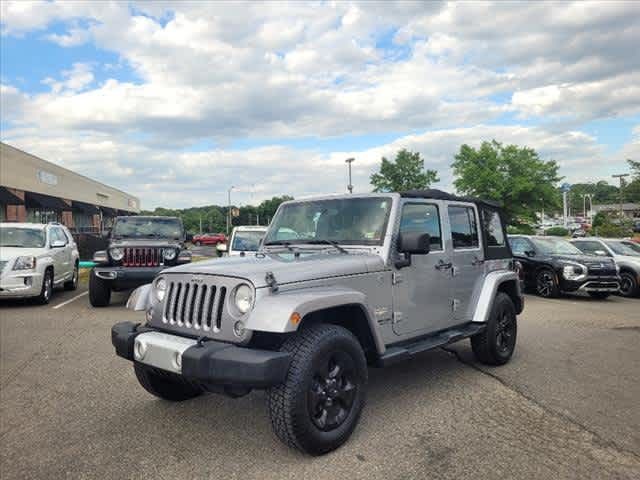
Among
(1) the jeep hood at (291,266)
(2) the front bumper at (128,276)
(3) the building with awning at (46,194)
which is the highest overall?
(3) the building with awning at (46,194)

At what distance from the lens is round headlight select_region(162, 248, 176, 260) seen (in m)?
10.5

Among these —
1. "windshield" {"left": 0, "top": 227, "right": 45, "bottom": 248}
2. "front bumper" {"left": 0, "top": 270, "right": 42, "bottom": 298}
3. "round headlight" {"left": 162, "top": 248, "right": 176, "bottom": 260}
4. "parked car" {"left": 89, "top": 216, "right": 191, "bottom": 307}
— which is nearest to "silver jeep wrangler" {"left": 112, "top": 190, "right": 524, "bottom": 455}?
"parked car" {"left": 89, "top": 216, "right": 191, "bottom": 307}

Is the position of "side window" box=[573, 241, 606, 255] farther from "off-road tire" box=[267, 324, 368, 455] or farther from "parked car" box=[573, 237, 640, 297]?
"off-road tire" box=[267, 324, 368, 455]

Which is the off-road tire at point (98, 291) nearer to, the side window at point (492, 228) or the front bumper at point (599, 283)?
the side window at point (492, 228)

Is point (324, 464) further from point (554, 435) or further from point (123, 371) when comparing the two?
point (123, 371)

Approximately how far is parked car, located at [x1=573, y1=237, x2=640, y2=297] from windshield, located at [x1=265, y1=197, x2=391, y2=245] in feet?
36.4

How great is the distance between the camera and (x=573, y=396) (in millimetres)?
4820

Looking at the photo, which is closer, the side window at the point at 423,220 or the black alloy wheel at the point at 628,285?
the side window at the point at 423,220

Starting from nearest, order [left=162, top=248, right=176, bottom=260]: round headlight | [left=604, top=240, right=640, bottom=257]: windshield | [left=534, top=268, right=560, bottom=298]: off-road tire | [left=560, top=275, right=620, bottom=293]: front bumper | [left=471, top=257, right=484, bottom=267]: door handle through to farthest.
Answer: [left=471, top=257, right=484, bottom=267]: door handle → [left=162, top=248, right=176, bottom=260]: round headlight → [left=560, top=275, right=620, bottom=293]: front bumper → [left=534, top=268, right=560, bottom=298]: off-road tire → [left=604, top=240, right=640, bottom=257]: windshield

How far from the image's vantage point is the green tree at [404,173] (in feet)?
139

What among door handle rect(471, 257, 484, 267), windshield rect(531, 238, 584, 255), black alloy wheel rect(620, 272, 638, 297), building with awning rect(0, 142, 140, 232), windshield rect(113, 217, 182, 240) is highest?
building with awning rect(0, 142, 140, 232)

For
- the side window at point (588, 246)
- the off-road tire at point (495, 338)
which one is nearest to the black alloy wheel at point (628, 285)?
the side window at point (588, 246)

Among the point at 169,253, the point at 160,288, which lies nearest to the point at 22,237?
the point at 169,253

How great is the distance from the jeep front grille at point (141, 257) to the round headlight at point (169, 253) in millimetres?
78
